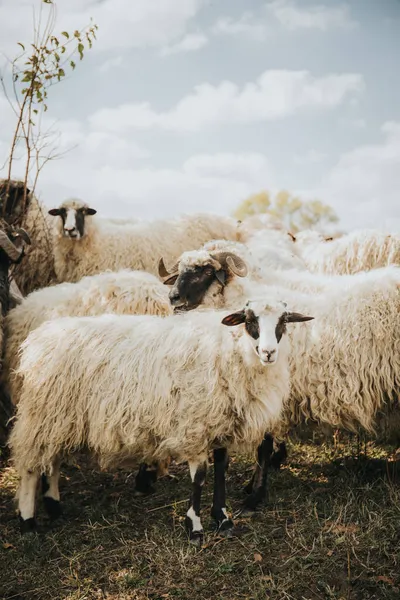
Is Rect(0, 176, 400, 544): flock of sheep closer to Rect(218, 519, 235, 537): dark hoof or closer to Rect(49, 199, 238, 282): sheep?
Rect(218, 519, 235, 537): dark hoof

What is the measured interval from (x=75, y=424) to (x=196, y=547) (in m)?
1.30

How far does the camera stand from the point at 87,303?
254 inches

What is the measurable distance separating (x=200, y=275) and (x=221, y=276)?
0.65ft

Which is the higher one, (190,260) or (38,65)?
(38,65)

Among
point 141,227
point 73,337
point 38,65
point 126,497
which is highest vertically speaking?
point 38,65

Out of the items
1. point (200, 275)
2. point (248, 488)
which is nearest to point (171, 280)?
point (200, 275)

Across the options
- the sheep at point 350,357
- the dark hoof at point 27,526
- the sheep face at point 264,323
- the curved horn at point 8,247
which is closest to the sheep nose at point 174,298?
the sheep at point 350,357

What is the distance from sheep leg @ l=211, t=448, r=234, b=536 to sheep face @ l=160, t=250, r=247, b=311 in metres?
1.61

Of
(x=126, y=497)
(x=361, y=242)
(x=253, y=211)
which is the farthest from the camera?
(x=253, y=211)

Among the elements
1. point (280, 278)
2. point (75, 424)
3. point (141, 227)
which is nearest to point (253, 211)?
point (141, 227)

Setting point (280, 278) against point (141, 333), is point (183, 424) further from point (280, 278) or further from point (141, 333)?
point (280, 278)

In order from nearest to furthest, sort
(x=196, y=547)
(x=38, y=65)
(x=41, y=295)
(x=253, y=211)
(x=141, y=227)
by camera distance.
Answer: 1. (x=196, y=547)
2. (x=41, y=295)
3. (x=38, y=65)
4. (x=141, y=227)
5. (x=253, y=211)

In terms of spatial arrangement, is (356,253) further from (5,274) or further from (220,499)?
(220,499)

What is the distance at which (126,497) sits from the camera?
5820 mm
